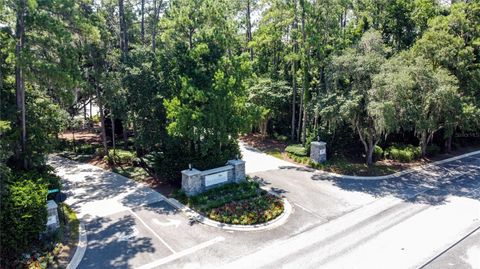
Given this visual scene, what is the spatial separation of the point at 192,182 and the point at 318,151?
33.2 ft

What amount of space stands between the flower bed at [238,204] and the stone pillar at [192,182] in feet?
1.16

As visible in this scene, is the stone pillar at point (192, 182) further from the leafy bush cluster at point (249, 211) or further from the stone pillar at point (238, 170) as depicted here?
the stone pillar at point (238, 170)

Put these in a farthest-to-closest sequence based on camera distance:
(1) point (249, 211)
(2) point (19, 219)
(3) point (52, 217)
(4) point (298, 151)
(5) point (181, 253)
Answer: (4) point (298, 151) → (1) point (249, 211) → (3) point (52, 217) → (5) point (181, 253) → (2) point (19, 219)

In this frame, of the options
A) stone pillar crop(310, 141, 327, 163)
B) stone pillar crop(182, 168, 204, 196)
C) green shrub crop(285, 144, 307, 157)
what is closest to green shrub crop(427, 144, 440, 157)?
stone pillar crop(310, 141, 327, 163)

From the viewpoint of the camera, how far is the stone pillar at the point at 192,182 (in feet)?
55.4

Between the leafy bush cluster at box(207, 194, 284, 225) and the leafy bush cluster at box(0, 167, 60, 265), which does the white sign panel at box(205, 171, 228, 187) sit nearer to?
the leafy bush cluster at box(207, 194, 284, 225)

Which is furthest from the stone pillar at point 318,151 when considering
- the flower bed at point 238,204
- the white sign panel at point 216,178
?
the white sign panel at point 216,178

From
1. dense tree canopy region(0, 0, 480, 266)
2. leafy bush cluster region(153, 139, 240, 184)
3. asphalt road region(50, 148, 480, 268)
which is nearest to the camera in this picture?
asphalt road region(50, 148, 480, 268)

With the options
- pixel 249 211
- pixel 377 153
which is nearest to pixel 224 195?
pixel 249 211

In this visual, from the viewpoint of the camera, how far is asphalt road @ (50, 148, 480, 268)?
1202cm

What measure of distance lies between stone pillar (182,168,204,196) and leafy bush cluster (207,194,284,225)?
195cm

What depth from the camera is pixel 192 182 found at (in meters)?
16.9

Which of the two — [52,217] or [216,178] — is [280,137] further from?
[52,217]

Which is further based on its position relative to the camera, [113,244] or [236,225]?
[236,225]
